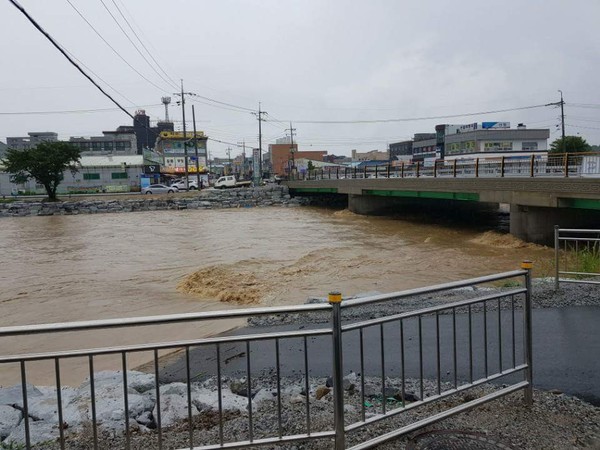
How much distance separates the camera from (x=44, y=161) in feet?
187

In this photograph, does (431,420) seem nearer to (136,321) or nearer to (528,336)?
(528,336)

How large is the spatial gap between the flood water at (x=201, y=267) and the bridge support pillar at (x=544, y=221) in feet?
2.38

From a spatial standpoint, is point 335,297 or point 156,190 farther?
point 156,190

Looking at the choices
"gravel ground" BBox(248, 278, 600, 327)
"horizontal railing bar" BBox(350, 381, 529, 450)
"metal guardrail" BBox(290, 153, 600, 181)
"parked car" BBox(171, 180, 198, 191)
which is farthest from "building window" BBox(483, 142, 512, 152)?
"horizontal railing bar" BBox(350, 381, 529, 450)

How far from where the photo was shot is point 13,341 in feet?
33.2

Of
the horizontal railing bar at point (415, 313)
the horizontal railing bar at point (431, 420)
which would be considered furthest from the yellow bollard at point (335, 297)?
the horizontal railing bar at point (431, 420)

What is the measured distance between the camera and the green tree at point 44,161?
57.1m

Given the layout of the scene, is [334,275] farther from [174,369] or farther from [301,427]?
[301,427]

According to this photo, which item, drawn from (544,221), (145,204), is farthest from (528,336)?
(145,204)

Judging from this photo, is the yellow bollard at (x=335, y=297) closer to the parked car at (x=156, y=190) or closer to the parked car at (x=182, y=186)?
the parked car at (x=156, y=190)

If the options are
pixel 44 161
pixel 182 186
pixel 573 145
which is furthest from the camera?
pixel 182 186

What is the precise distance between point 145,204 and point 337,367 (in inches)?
2071

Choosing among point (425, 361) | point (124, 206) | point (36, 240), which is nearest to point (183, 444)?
point (425, 361)

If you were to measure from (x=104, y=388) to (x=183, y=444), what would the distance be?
220cm
